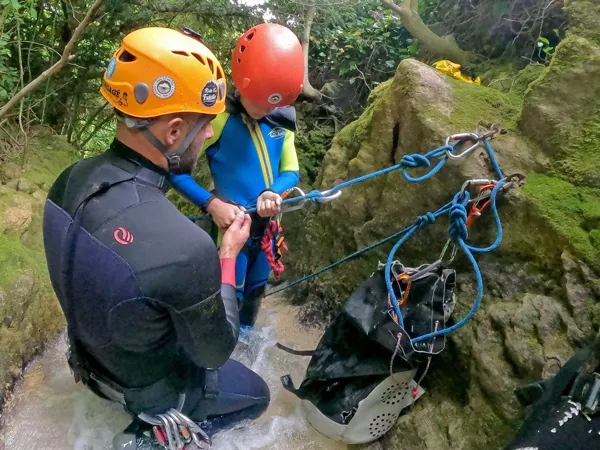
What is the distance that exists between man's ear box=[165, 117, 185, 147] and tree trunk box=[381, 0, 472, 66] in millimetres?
3504

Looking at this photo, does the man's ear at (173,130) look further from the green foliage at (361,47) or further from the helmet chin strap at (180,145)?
the green foliage at (361,47)

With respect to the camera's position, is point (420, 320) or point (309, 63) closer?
point (420, 320)

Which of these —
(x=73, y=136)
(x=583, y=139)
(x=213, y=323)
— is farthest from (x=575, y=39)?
(x=73, y=136)

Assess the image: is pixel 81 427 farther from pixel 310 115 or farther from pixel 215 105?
pixel 310 115

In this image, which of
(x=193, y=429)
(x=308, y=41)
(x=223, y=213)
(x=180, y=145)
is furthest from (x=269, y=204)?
(x=308, y=41)

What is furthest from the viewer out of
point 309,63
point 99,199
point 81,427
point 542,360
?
point 309,63

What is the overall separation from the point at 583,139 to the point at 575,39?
0.53m

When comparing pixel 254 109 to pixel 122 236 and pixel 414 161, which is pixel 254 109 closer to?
pixel 414 161

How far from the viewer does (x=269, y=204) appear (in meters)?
2.26

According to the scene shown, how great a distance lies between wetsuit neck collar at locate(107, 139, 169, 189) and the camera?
1.48 metres

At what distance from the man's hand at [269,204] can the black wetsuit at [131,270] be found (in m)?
0.70

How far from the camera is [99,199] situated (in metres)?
1.41

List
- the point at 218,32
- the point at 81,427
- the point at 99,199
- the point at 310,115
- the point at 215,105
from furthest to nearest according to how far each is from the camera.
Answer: the point at 310,115 → the point at 218,32 → the point at 81,427 → the point at 215,105 → the point at 99,199

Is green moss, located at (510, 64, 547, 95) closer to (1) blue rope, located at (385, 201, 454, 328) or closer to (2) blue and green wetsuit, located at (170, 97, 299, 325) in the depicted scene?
(1) blue rope, located at (385, 201, 454, 328)
